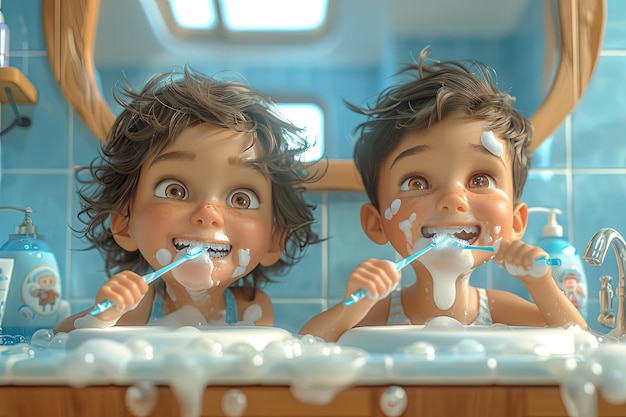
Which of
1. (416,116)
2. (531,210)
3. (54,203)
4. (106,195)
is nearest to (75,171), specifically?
(54,203)

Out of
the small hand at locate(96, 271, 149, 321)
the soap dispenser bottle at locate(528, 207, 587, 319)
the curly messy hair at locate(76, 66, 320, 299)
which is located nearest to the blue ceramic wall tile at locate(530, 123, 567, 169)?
the soap dispenser bottle at locate(528, 207, 587, 319)

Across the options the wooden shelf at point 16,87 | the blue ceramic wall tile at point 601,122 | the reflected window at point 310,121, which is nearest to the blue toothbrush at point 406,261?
the reflected window at point 310,121

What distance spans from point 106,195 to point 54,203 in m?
0.20

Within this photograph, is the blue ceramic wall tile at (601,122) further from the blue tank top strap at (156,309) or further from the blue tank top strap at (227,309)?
the blue tank top strap at (156,309)

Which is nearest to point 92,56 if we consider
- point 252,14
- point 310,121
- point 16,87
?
point 16,87

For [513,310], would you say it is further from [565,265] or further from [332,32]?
[332,32]

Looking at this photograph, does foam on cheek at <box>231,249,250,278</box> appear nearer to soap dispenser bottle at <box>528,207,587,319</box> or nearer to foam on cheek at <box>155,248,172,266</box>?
foam on cheek at <box>155,248,172,266</box>

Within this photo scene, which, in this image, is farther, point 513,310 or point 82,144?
point 82,144

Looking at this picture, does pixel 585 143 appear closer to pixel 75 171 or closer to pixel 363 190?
pixel 363 190

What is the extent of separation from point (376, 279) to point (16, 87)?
29.4 inches

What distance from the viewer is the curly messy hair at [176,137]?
116cm

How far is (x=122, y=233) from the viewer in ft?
3.98

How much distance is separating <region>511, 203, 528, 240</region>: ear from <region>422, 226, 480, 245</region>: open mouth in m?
0.13

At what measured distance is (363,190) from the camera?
1.34m
